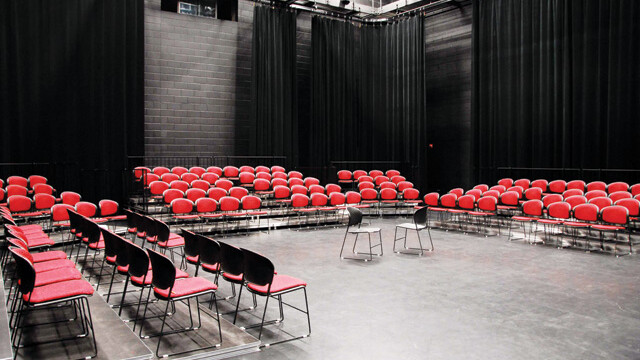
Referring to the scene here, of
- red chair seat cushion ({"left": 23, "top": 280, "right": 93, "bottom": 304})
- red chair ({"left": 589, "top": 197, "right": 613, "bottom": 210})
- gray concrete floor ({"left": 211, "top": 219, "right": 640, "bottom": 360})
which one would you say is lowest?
gray concrete floor ({"left": 211, "top": 219, "right": 640, "bottom": 360})

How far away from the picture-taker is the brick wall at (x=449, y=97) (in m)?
15.2

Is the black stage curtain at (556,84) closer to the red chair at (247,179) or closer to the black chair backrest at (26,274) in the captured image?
the red chair at (247,179)

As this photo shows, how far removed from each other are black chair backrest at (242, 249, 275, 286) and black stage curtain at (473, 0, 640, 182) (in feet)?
34.1

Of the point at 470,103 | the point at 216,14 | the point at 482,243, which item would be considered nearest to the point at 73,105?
the point at 216,14

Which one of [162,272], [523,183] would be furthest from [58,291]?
[523,183]

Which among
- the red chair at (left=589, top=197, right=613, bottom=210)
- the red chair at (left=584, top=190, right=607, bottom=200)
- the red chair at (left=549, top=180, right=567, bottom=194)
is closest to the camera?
the red chair at (left=589, top=197, right=613, bottom=210)

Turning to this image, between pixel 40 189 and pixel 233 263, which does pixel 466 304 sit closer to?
pixel 233 263

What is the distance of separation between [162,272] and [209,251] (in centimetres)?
100

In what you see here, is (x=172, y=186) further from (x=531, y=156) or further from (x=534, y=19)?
(x=534, y=19)

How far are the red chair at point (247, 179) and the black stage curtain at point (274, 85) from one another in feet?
7.19

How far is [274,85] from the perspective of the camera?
48.7ft

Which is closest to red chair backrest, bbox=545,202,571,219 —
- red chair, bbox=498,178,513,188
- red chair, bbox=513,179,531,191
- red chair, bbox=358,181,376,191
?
red chair, bbox=513,179,531,191

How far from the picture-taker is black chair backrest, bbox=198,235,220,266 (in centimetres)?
478

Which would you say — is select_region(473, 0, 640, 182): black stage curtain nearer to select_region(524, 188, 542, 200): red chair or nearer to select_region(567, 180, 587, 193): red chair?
select_region(567, 180, 587, 193): red chair
